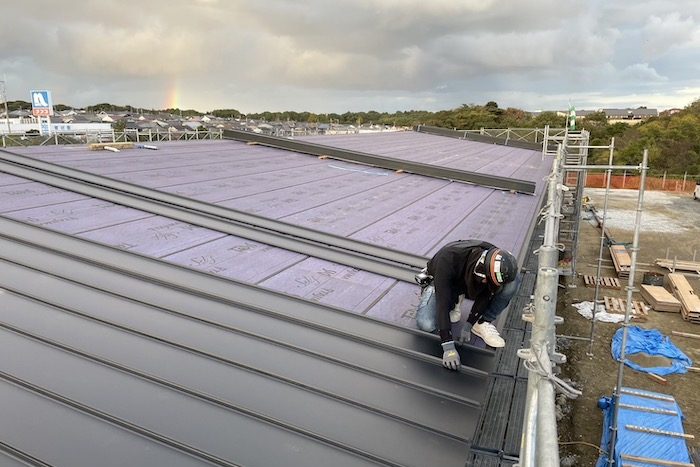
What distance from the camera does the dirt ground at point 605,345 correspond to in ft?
29.6

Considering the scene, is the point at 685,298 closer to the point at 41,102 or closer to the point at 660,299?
the point at 660,299

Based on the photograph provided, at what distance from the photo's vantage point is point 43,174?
7172 millimetres

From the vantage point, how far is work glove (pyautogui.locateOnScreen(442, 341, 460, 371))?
126 inches

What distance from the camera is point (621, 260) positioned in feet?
65.4

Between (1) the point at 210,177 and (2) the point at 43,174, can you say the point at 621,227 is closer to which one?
(1) the point at 210,177

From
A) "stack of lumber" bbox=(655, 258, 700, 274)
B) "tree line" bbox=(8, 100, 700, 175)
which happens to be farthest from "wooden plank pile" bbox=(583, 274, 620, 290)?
"tree line" bbox=(8, 100, 700, 175)

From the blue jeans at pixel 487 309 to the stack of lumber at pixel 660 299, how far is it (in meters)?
14.9

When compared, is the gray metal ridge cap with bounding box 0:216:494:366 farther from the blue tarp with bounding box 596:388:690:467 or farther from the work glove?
the blue tarp with bounding box 596:388:690:467

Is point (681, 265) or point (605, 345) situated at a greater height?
point (681, 265)

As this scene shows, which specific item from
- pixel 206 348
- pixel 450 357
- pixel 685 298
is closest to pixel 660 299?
pixel 685 298

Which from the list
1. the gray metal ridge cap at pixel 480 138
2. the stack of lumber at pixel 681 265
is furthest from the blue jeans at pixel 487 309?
the gray metal ridge cap at pixel 480 138

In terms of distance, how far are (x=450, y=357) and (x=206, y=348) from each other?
1.75m

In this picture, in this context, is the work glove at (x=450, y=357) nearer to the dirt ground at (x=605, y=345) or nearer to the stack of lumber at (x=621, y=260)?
the dirt ground at (x=605, y=345)

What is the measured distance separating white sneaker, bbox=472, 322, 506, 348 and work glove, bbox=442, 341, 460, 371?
35 cm
